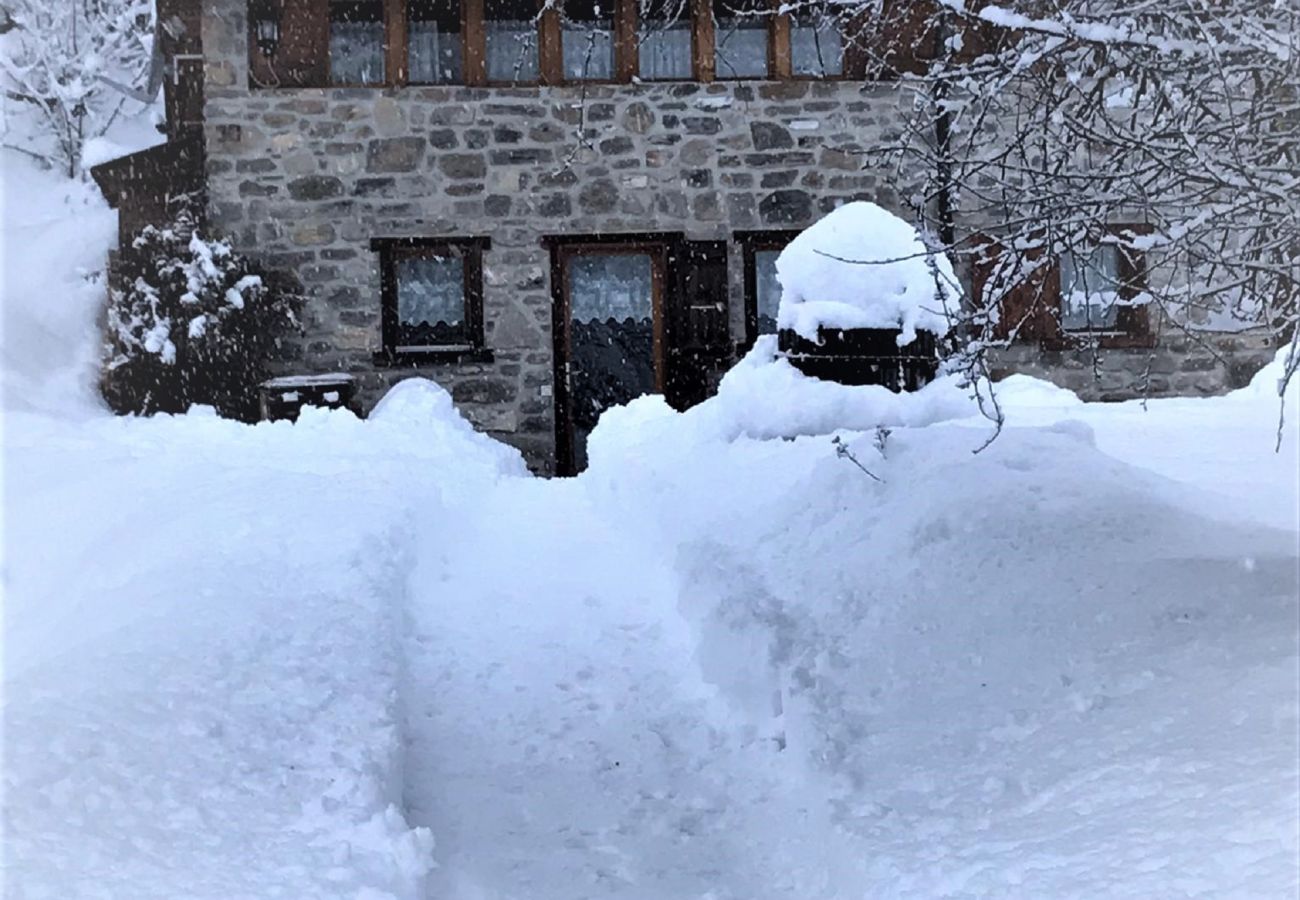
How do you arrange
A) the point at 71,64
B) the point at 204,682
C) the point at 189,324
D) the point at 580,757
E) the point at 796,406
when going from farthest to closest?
1. the point at 71,64
2. the point at 189,324
3. the point at 796,406
4. the point at 580,757
5. the point at 204,682

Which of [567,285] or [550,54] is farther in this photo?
[567,285]

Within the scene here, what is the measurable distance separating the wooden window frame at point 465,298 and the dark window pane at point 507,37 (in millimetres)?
1592

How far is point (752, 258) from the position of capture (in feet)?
35.8

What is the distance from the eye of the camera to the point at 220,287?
10.3 meters

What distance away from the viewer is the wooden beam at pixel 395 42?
419 inches

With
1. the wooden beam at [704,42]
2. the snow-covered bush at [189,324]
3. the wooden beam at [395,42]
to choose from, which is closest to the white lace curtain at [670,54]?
the wooden beam at [704,42]

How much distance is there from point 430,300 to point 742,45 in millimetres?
3821

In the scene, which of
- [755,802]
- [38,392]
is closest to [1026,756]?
[755,802]

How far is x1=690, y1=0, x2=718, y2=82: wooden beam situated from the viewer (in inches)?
425

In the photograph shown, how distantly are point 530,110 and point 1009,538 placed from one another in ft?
25.5

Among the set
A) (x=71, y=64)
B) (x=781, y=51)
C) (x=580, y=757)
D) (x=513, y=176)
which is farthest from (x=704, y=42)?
(x=71, y=64)

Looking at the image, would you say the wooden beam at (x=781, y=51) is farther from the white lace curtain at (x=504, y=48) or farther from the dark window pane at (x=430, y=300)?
the dark window pane at (x=430, y=300)

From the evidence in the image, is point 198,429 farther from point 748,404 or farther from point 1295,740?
point 1295,740

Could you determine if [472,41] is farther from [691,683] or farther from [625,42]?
[691,683]
